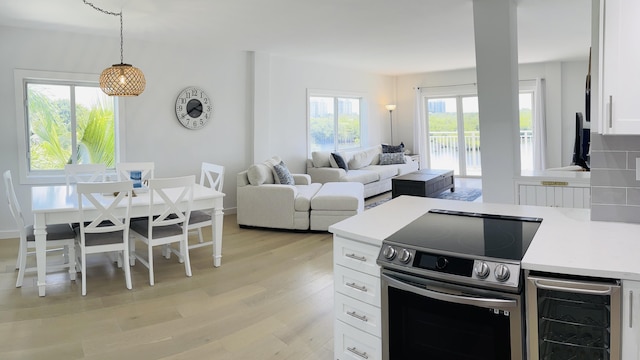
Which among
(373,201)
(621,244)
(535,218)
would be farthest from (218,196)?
(373,201)

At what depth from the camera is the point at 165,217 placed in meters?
3.86

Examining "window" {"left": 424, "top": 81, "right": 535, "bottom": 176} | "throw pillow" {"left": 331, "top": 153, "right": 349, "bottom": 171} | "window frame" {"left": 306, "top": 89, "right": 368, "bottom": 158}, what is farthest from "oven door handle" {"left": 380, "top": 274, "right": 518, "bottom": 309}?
"window" {"left": 424, "top": 81, "right": 535, "bottom": 176}

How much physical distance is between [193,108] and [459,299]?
5555 millimetres

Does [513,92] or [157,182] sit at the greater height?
[513,92]

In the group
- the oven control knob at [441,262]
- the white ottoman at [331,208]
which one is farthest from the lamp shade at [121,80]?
the oven control knob at [441,262]

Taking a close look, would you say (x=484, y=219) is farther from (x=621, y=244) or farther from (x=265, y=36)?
(x=265, y=36)

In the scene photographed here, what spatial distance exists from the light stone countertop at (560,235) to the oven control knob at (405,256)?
0.14 m

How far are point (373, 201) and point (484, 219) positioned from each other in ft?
17.6

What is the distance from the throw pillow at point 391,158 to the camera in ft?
29.4

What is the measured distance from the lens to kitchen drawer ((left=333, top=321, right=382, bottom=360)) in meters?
1.90

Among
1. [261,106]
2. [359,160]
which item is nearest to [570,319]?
[261,106]

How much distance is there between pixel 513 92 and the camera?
401 cm

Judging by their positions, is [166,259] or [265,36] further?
[265,36]

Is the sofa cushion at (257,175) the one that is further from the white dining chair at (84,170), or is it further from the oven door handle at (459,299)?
the oven door handle at (459,299)
